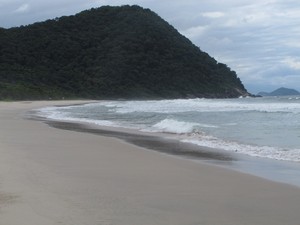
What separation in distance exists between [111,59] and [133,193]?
296 ft

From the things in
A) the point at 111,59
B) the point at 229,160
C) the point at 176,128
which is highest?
the point at 111,59

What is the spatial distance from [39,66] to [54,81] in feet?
20.3

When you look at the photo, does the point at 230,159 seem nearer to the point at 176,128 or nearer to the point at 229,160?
the point at 229,160

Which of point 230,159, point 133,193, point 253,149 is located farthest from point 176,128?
point 133,193

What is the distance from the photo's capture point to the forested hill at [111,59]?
3354 inches

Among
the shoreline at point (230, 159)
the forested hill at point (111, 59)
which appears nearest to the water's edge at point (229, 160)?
the shoreline at point (230, 159)

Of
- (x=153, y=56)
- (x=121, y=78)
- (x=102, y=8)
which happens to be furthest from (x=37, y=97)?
(x=102, y=8)

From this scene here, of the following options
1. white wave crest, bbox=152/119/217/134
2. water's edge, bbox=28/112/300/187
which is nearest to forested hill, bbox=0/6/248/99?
white wave crest, bbox=152/119/217/134

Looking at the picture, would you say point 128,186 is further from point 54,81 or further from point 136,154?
point 54,81

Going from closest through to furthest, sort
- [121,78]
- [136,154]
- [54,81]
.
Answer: [136,154] < [54,81] < [121,78]

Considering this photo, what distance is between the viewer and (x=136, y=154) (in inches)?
432

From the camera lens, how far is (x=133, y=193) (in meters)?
6.41

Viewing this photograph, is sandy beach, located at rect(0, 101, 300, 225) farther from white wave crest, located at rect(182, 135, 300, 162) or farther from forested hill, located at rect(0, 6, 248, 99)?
forested hill, located at rect(0, 6, 248, 99)

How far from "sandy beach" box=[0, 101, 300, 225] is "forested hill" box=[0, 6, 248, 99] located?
6724 cm
